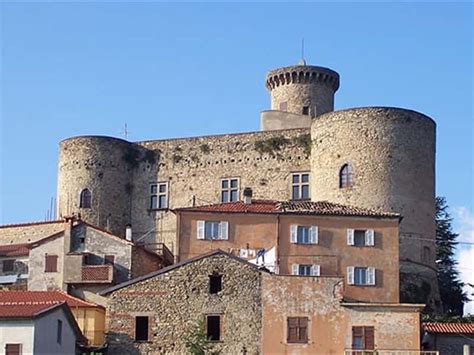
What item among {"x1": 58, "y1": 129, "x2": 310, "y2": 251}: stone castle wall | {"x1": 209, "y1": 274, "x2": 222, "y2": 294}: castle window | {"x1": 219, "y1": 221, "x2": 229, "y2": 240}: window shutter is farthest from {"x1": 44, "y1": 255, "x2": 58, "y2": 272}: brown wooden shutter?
{"x1": 209, "y1": 274, "x2": 222, "y2": 294}: castle window

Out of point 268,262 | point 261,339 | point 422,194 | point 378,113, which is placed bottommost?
point 261,339

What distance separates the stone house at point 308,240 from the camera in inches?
2196

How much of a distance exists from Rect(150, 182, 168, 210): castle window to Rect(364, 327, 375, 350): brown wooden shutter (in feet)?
85.4

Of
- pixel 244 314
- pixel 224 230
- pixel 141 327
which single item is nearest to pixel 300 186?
pixel 224 230

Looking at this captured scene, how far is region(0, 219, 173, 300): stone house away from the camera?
58.0 meters

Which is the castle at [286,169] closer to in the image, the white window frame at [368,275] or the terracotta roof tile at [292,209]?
the terracotta roof tile at [292,209]

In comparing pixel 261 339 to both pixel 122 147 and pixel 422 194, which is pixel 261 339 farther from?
pixel 122 147

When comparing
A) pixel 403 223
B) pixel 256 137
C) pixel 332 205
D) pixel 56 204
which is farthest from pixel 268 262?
pixel 56 204

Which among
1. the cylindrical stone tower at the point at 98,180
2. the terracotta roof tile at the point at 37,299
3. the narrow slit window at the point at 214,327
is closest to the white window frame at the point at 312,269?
the narrow slit window at the point at 214,327

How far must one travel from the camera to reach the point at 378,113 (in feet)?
211

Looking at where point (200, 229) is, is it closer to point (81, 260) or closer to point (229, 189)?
point (81, 260)

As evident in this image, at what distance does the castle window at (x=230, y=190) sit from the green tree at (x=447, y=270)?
1248cm

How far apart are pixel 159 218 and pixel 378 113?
49.6ft

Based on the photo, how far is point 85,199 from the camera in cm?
7225
